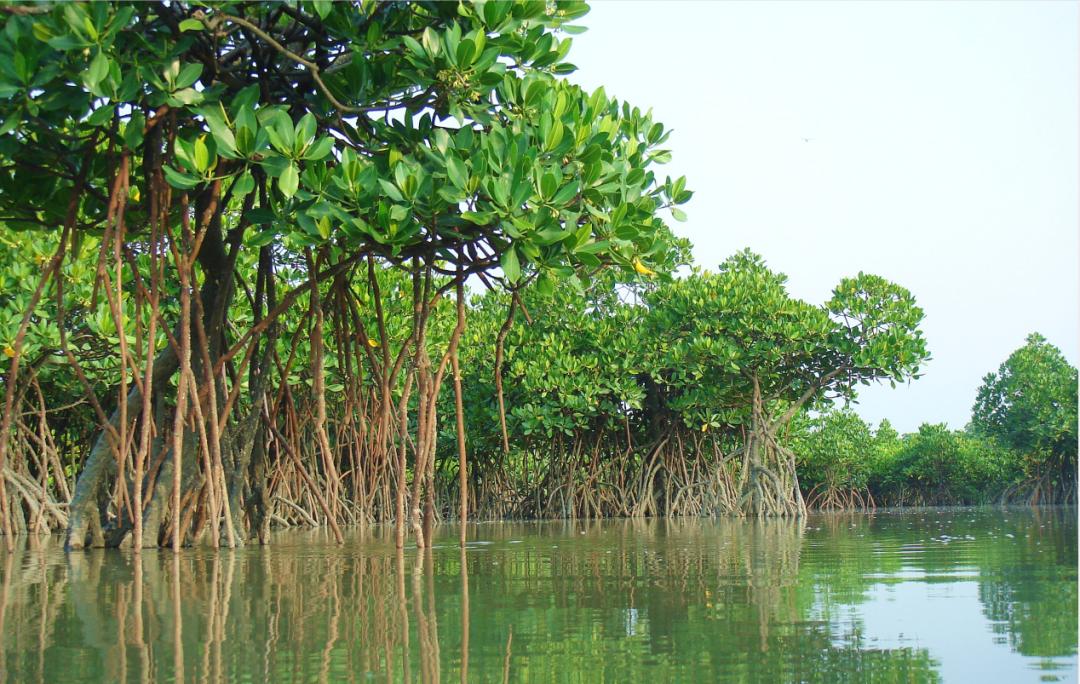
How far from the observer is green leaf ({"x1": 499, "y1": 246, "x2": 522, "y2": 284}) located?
3.91 meters

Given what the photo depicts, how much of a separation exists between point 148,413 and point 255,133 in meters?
1.27

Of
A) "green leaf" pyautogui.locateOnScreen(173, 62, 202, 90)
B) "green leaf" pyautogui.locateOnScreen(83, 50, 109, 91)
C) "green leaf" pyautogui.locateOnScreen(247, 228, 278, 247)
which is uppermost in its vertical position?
"green leaf" pyautogui.locateOnScreen(173, 62, 202, 90)

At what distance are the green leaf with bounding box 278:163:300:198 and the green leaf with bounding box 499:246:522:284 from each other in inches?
33.4

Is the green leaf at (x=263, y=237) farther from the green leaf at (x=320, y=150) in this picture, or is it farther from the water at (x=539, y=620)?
the water at (x=539, y=620)

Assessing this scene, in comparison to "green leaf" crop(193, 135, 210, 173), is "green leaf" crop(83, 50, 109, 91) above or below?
above

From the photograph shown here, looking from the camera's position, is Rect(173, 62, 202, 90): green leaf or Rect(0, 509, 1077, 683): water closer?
Rect(0, 509, 1077, 683): water

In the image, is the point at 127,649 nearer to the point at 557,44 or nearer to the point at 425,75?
the point at 425,75

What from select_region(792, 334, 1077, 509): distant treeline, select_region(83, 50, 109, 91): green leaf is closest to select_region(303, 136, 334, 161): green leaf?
select_region(83, 50, 109, 91): green leaf

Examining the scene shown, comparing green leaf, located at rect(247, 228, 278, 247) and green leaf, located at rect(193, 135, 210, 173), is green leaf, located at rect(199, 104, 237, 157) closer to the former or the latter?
green leaf, located at rect(193, 135, 210, 173)

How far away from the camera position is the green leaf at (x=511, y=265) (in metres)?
3.91

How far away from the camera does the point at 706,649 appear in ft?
6.97

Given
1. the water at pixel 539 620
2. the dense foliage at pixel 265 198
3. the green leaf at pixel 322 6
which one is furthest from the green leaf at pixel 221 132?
the water at pixel 539 620

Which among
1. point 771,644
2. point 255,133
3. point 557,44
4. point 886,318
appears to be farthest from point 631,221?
point 886,318

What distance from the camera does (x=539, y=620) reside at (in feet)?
8.46
